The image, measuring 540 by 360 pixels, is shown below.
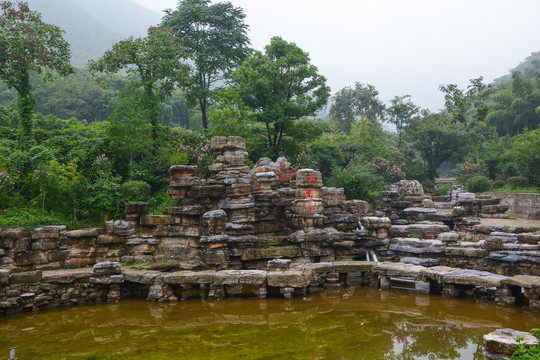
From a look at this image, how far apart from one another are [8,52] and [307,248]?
12500mm

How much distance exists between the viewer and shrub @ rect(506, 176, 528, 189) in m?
21.2

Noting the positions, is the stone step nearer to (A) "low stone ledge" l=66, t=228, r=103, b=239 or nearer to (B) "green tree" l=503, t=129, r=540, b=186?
(A) "low stone ledge" l=66, t=228, r=103, b=239

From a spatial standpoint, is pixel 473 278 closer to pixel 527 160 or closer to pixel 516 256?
pixel 516 256

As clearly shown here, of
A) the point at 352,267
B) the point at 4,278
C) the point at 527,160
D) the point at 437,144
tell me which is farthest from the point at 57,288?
the point at 437,144

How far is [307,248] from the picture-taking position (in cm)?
1027

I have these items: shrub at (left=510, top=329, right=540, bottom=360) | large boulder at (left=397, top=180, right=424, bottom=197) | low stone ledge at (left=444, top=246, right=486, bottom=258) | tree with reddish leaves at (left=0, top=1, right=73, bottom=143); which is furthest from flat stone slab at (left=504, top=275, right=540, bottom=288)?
tree with reddish leaves at (left=0, top=1, right=73, bottom=143)

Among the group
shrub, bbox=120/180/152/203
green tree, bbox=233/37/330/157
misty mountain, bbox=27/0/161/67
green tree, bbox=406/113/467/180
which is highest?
misty mountain, bbox=27/0/161/67

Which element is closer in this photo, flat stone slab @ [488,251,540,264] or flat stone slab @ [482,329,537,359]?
flat stone slab @ [482,329,537,359]

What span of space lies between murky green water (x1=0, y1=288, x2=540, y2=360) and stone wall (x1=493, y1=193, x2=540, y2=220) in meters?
11.2

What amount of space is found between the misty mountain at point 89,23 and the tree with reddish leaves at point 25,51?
7795 centimetres

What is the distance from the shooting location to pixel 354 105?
4006 centimetres

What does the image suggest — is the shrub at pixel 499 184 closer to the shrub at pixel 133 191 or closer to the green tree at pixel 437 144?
the green tree at pixel 437 144

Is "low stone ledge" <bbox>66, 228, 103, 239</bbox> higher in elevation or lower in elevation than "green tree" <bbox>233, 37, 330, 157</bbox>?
lower

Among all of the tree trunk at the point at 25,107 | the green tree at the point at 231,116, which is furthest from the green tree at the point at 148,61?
the tree trunk at the point at 25,107
